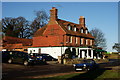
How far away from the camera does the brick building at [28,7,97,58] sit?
54812mm

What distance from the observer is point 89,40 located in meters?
66.7

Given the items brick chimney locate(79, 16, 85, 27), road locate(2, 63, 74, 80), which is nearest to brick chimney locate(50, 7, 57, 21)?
brick chimney locate(79, 16, 85, 27)

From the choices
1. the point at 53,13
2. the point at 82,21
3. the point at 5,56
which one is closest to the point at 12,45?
the point at 53,13

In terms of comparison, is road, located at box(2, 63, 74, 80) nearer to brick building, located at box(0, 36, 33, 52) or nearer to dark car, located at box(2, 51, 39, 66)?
dark car, located at box(2, 51, 39, 66)

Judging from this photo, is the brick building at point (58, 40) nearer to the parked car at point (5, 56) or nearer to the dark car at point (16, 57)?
the dark car at point (16, 57)

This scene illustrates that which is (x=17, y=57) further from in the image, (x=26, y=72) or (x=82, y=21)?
(x=82, y=21)

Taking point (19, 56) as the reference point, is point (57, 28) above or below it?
above

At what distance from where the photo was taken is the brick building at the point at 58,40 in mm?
54812

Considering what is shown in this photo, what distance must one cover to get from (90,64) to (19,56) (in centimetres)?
1012

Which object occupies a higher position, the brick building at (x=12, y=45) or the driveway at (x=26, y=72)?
the brick building at (x=12, y=45)

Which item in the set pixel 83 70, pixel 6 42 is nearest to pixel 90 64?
pixel 83 70

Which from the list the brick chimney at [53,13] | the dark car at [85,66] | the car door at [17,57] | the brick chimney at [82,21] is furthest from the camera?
the brick chimney at [82,21]

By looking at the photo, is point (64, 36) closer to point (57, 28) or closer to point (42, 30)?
point (57, 28)

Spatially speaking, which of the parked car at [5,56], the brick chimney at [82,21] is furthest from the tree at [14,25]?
the parked car at [5,56]
